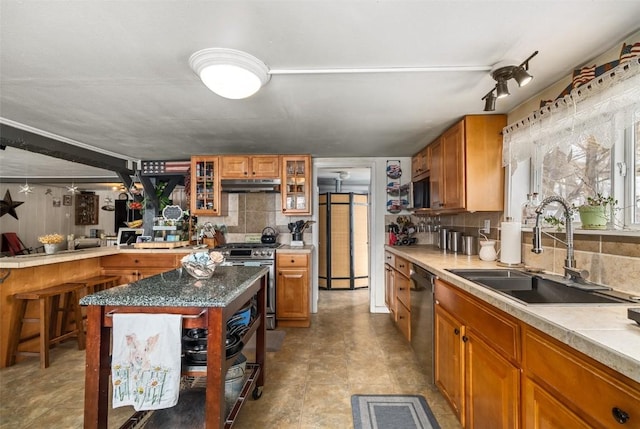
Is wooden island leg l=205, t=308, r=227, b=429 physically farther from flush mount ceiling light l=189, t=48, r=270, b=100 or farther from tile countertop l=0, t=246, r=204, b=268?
tile countertop l=0, t=246, r=204, b=268

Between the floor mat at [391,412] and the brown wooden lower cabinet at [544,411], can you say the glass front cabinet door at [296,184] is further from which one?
the brown wooden lower cabinet at [544,411]

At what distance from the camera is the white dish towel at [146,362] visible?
1309 mm

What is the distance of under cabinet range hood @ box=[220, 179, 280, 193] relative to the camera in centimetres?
368

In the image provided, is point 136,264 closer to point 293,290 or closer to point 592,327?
point 293,290

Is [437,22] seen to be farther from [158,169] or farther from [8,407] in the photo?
[158,169]

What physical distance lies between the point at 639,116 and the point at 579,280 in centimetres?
82

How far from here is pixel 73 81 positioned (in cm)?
187

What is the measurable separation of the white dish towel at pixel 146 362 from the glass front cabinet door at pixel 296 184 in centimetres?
247

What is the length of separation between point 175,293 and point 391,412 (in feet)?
5.17

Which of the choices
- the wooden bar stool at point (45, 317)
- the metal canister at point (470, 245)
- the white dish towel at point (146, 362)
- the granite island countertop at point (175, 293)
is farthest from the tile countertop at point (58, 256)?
the metal canister at point (470, 245)

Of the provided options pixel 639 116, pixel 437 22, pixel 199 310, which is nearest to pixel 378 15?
pixel 437 22

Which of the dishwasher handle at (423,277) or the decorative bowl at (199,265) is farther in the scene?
the dishwasher handle at (423,277)

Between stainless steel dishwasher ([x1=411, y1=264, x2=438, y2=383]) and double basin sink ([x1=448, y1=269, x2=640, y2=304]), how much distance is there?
13.4 inches

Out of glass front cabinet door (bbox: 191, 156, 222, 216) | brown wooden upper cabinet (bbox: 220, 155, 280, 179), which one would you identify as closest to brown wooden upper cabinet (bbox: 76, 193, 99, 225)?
glass front cabinet door (bbox: 191, 156, 222, 216)
